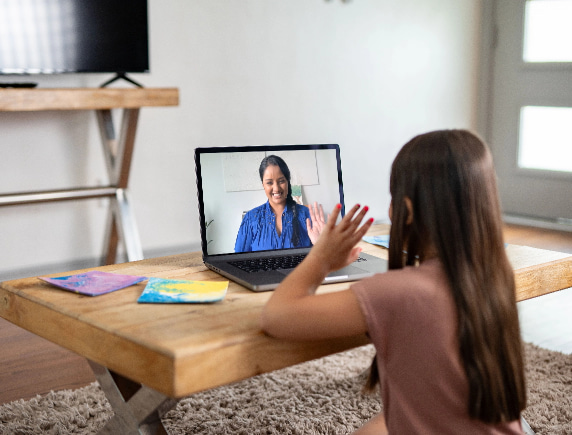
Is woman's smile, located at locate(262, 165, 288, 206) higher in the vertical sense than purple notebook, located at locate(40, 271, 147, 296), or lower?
higher

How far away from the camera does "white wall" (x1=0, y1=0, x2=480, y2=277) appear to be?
2996 mm

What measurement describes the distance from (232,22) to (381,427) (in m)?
2.63

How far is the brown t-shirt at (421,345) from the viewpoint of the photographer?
87 cm

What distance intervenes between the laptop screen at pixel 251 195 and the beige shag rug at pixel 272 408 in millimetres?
485

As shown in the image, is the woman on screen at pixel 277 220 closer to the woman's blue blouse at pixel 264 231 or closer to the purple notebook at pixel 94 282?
the woman's blue blouse at pixel 264 231

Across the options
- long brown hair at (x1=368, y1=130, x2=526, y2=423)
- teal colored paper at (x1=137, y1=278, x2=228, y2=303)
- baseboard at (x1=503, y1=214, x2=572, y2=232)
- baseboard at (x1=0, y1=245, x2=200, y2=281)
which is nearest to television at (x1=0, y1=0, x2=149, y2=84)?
baseboard at (x1=0, y1=245, x2=200, y2=281)

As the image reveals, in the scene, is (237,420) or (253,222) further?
(237,420)

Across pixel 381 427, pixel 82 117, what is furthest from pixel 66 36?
pixel 381 427

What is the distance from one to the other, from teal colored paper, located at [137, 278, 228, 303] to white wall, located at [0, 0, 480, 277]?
76.8 inches

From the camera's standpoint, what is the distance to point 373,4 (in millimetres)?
3914

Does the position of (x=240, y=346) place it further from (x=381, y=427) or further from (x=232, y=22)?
(x=232, y=22)

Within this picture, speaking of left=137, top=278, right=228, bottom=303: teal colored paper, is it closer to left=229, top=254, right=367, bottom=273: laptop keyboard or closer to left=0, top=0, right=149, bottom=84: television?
left=229, top=254, right=367, bottom=273: laptop keyboard

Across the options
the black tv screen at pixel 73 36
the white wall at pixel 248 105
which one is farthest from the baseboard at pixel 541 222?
the black tv screen at pixel 73 36

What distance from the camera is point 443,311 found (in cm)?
87
